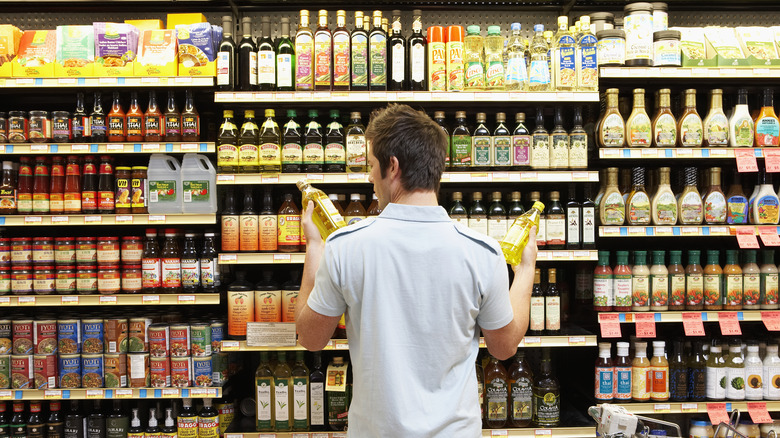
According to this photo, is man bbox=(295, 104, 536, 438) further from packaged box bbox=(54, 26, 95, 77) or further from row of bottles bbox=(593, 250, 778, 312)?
packaged box bbox=(54, 26, 95, 77)

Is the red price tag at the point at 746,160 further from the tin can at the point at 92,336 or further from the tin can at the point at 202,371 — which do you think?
the tin can at the point at 92,336

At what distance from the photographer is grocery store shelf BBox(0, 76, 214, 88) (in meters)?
2.93

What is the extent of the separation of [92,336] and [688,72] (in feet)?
10.6

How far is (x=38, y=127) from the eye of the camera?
9.90ft

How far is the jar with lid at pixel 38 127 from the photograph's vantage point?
3.02 metres

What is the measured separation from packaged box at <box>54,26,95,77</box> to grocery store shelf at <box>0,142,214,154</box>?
36 centimetres

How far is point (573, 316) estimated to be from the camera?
3352mm

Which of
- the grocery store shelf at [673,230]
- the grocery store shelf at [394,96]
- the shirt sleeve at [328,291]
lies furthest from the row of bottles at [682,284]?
the shirt sleeve at [328,291]

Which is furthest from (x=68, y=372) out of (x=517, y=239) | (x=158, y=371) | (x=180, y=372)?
(x=517, y=239)

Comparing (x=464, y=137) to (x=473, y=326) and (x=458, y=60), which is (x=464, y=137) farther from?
(x=473, y=326)

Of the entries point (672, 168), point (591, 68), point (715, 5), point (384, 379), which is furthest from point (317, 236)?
point (715, 5)

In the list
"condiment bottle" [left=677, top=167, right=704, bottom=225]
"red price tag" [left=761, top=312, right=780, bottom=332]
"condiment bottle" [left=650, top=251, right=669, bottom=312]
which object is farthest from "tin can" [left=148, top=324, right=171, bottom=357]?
"red price tag" [left=761, top=312, right=780, bottom=332]

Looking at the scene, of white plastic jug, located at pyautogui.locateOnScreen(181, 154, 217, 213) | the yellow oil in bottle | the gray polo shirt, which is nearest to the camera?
the gray polo shirt

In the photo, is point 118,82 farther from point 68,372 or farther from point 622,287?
point 622,287
